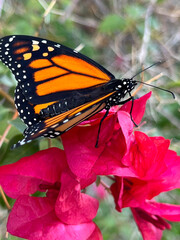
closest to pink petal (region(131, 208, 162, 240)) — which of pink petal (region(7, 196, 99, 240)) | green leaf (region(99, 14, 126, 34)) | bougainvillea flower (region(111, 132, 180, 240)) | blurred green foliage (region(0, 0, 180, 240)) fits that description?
bougainvillea flower (region(111, 132, 180, 240))

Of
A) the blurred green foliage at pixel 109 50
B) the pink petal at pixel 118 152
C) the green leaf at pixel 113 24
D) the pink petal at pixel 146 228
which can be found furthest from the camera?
the green leaf at pixel 113 24

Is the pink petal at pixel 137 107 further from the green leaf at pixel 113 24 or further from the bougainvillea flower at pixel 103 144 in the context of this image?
the green leaf at pixel 113 24

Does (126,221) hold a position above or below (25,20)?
below

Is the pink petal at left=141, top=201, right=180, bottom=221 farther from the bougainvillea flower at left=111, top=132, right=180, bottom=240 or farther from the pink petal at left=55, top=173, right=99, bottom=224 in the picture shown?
the pink petal at left=55, top=173, right=99, bottom=224

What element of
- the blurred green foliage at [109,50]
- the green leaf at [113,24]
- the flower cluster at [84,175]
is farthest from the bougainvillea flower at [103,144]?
the green leaf at [113,24]

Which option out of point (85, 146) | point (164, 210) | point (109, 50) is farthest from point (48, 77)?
point (109, 50)

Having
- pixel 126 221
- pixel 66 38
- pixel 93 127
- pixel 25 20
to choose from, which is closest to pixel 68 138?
pixel 93 127

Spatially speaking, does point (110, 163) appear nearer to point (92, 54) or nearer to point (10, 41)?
point (10, 41)

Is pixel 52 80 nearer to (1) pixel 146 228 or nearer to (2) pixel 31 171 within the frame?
(2) pixel 31 171
